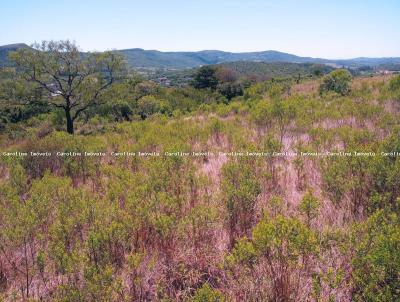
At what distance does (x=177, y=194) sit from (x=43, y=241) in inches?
77.1

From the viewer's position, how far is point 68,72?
22.2 meters

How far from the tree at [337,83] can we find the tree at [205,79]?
1857 inches

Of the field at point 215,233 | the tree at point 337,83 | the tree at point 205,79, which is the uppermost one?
the tree at point 205,79

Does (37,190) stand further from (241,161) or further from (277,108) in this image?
(277,108)

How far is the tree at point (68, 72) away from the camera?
21.0m

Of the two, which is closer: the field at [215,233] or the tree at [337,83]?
the field at [215,233]

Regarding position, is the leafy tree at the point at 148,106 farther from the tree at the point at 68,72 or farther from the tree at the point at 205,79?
the tree at the point at 205,79

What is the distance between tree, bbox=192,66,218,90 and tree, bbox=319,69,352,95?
47.2 m

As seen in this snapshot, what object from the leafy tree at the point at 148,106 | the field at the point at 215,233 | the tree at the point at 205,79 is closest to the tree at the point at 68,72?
the leafy tree at the point at 148,106

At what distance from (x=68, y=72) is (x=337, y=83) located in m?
17.9

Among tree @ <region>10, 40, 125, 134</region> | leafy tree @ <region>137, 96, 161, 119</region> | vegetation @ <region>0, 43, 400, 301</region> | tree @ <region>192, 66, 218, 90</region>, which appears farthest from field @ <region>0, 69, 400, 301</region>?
tree @ <region>192, 66, 218, 90</region>

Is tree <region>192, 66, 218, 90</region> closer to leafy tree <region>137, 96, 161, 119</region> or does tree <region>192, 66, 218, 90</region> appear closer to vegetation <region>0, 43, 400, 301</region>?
leafy tree <region>137, 96, 161, 119</region>

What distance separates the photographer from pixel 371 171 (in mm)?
4473

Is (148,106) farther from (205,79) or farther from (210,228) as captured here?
(205,79)
